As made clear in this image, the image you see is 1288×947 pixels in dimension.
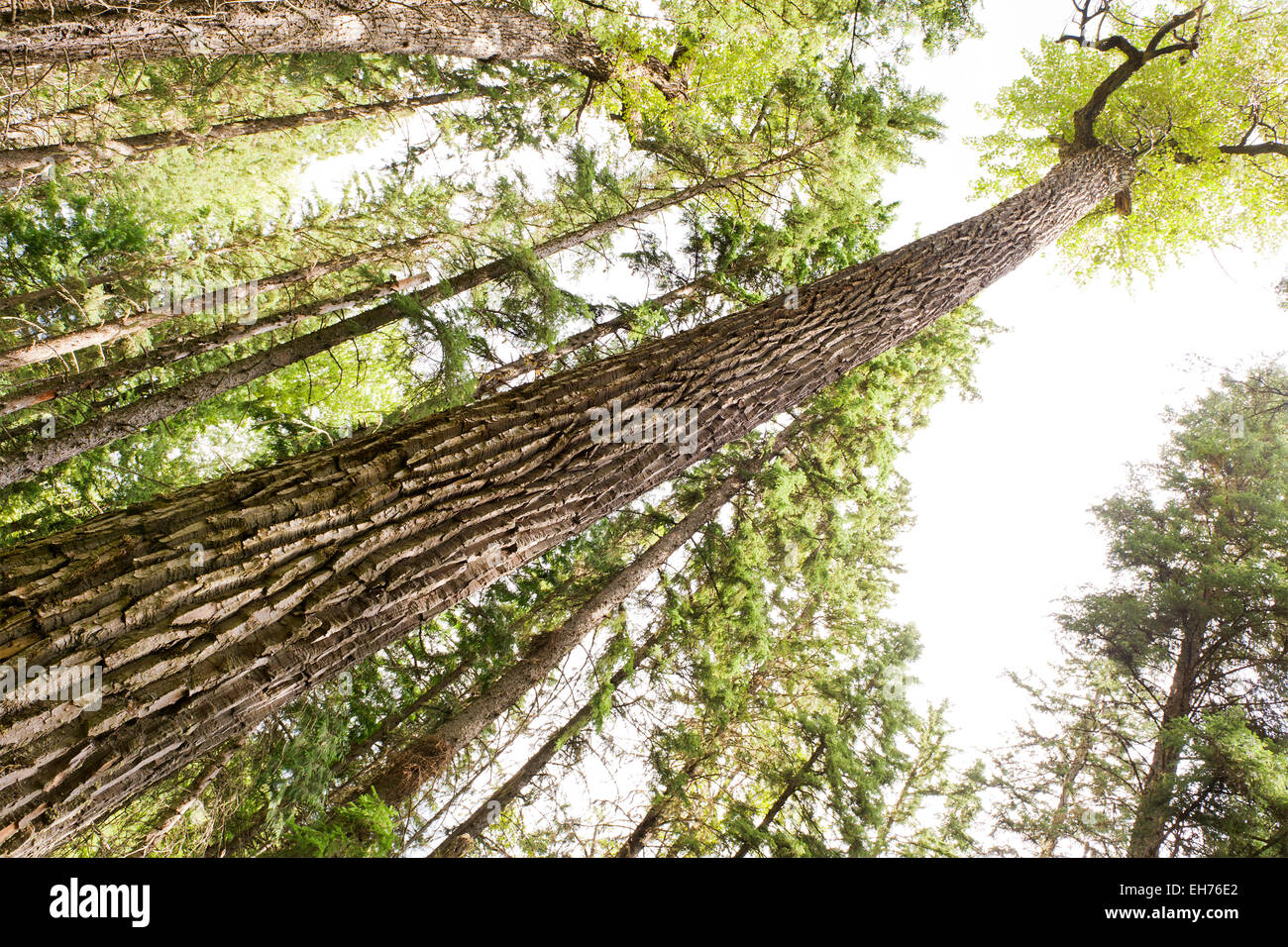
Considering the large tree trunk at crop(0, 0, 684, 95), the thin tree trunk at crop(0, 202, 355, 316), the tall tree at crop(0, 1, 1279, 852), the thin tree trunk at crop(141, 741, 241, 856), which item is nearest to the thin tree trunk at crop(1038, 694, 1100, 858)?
the tall tree at crop(0, 1, 1279, 852)

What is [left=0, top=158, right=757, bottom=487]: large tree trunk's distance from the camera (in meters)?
6.38

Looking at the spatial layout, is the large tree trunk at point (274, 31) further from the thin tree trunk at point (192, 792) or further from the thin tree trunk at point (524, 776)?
the thin tree trunk at point (524, 776)

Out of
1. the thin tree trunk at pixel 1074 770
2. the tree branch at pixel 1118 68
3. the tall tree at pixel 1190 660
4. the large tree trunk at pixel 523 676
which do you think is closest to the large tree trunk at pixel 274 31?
the large tree trunk at pixel 523 676

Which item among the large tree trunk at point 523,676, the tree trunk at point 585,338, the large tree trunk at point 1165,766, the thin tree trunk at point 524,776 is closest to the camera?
the large tree trunk at point 523,676

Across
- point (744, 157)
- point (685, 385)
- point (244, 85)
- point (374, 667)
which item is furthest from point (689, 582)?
point (244, 85)

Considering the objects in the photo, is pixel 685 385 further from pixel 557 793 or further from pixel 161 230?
pixel 161 230

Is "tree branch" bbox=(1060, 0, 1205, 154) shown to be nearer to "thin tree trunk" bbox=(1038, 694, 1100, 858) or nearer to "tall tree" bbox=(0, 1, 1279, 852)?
"tall tree" bbox=(0, 1, 1279, 852)

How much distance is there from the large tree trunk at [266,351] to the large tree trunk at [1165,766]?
8.95 metres

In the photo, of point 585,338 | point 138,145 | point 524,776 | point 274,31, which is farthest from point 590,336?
point 138,145

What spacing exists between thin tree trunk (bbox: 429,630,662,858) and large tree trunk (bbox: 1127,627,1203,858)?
625 cm

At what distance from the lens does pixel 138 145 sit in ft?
26.6

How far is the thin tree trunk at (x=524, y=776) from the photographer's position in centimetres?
620

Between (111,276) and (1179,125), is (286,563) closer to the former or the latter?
(111,276)
